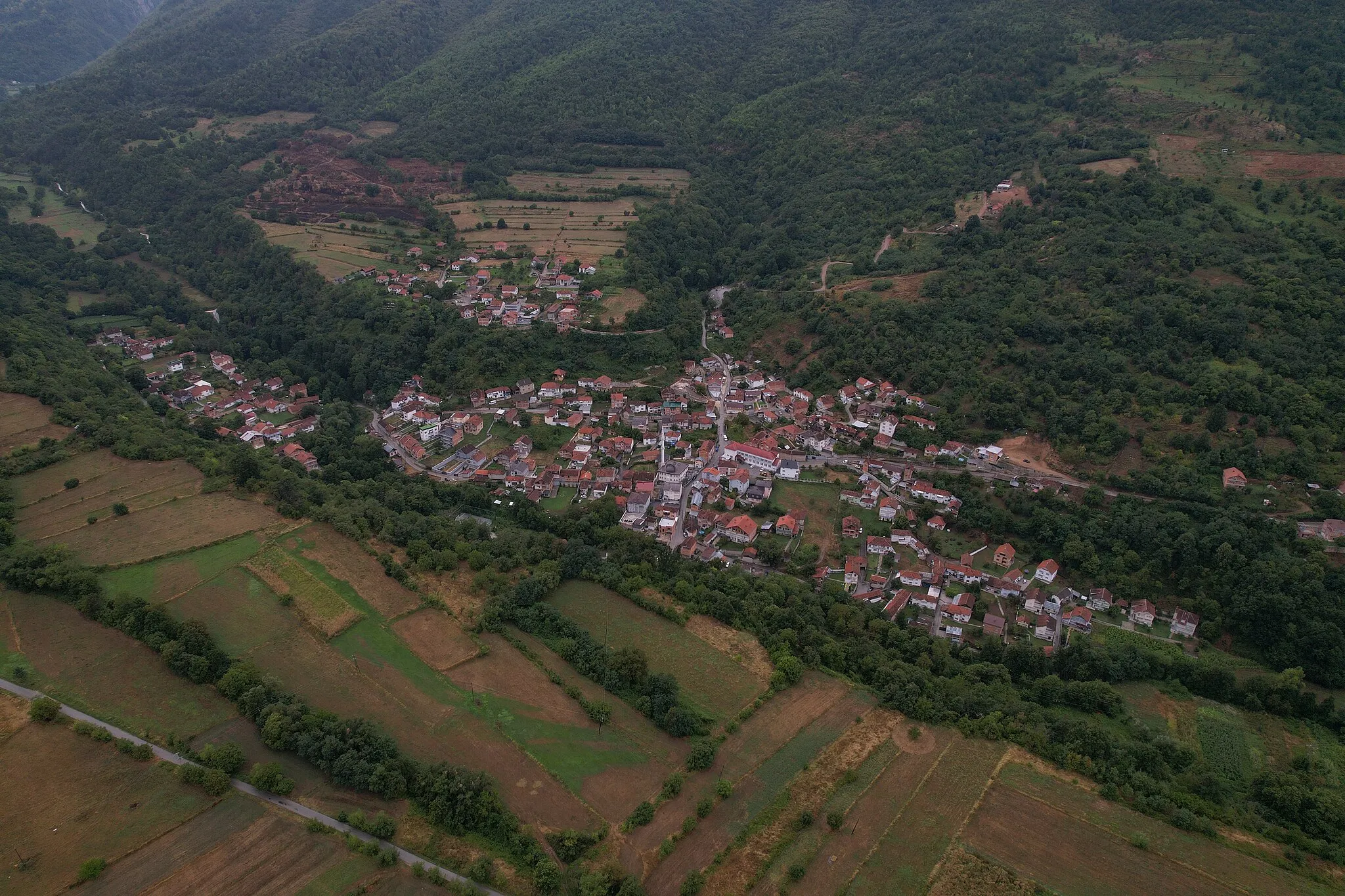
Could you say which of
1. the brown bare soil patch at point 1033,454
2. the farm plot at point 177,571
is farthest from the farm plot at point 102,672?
the brown bare soil patch at point 1033,454

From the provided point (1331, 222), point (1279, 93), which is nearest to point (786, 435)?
point (1331, 222)

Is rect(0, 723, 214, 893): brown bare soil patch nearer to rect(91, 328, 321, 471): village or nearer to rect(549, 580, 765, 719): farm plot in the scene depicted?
rect(549, 580, 765, 719): farm plot

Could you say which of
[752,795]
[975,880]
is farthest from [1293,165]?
[752,795]

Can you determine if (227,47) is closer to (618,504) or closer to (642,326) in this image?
(642,326)

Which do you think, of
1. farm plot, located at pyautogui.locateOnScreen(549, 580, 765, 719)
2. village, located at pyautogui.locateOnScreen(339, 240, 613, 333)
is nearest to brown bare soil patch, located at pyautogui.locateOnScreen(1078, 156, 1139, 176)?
village, located at pyautogui.locateOnScreen(339, 240, 613, 333)

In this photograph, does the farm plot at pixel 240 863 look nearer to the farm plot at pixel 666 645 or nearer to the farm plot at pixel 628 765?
the farm plot at pixel 628 765
